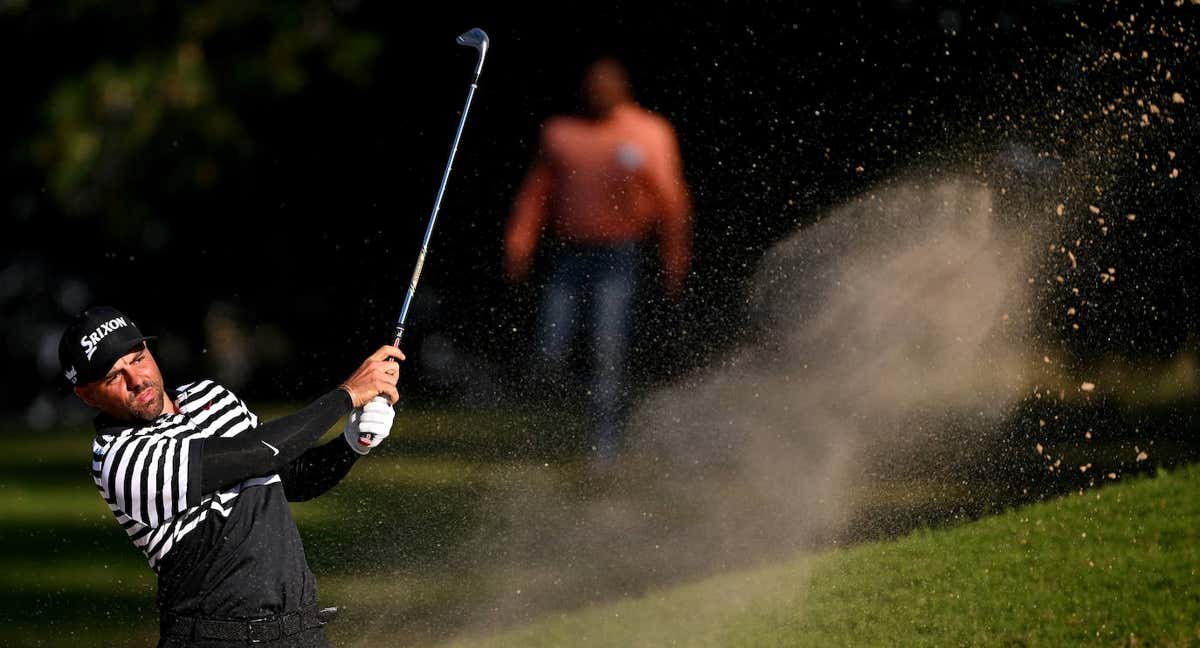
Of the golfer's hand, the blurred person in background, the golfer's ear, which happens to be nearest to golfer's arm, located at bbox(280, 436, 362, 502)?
the golfer's hand

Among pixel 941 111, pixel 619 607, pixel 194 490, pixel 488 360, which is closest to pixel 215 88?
pixel 488 360

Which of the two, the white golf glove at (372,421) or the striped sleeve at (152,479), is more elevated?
the white golf glove at (372,421)

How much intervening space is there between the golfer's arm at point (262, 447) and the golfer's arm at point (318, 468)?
27cm

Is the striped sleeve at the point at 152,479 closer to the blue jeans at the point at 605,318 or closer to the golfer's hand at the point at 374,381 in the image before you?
the golfer's hand at the point at 374,381

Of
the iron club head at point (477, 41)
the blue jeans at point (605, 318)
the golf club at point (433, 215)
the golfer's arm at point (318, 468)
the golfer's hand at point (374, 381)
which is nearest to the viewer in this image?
the golfer's hand at point (374, 381)

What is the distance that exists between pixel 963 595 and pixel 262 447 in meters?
3.15

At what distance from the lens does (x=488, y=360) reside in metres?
12.7

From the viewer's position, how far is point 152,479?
448cm

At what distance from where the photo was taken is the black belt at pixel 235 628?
4559 mm

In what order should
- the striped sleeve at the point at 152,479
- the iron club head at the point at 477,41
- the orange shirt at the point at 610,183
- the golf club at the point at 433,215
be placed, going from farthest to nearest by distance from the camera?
the orange shirt at the point at 610,183 < the iron club head at the point at 477,41 < the golf club at the point at 433,215 < the striped sleeve at the point at 152,479

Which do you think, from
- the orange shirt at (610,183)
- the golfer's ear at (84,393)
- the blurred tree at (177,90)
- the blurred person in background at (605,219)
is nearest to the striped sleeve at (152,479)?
the golfer's ear at (84,393)

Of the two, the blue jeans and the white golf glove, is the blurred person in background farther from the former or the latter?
the white golf glove

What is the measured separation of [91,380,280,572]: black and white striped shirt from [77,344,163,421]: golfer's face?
0.06 meters

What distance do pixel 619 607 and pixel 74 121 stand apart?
33.5ft
